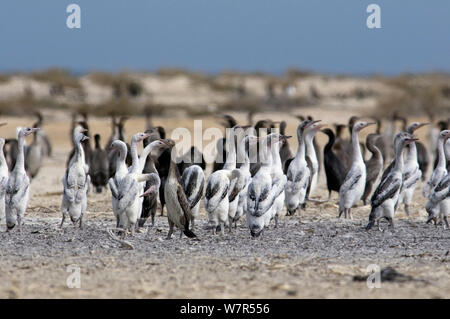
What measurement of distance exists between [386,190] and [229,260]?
3.82 metres

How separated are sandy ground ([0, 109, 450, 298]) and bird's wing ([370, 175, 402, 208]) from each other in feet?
1.54

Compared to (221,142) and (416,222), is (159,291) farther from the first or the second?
(221,142)

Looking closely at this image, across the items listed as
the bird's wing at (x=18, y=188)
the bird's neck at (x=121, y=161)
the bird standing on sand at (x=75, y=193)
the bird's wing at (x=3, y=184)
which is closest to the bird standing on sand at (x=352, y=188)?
the bird's neck at (x=121, y=161)

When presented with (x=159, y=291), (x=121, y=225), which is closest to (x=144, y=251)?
(x=121, y=225)

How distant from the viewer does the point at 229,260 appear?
1068 cm

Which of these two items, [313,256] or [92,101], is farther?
[92,101]

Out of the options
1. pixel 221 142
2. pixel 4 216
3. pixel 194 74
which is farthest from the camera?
pixel 194 74

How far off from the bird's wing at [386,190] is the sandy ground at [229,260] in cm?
47

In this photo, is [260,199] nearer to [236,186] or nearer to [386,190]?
[236,186]

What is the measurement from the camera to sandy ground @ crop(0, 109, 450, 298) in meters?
8.93

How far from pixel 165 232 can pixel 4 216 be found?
240cm

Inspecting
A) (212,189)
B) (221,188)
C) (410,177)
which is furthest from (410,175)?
(212,189)
